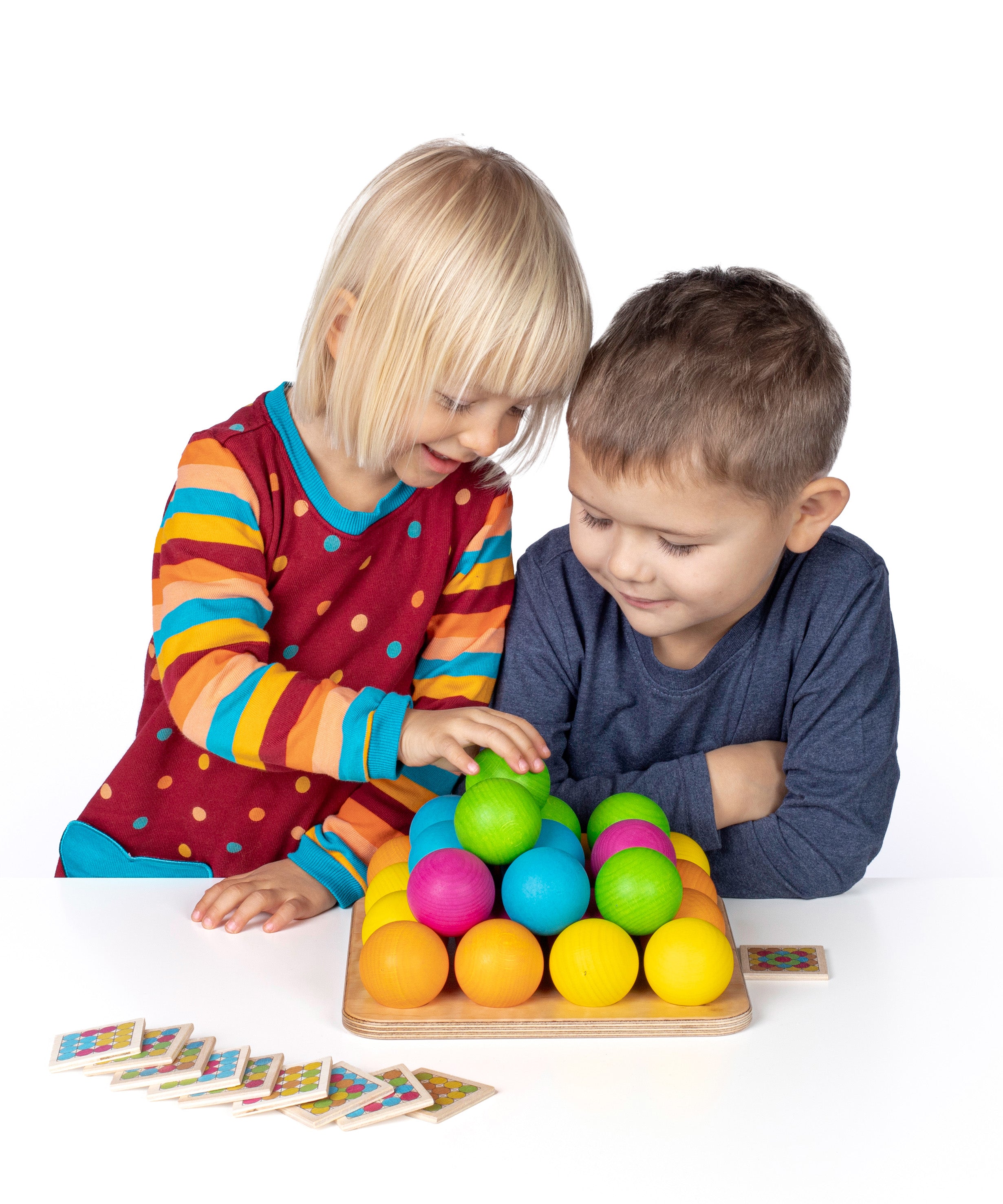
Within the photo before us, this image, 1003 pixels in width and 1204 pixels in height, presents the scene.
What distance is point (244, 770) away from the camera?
1.66m

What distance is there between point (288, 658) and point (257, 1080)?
67 cm

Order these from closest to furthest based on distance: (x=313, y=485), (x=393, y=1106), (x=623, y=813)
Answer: (x=393, y=1106), (x=623, y=813), (x=313, y=485)

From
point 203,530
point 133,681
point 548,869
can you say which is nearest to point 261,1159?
point 548,869

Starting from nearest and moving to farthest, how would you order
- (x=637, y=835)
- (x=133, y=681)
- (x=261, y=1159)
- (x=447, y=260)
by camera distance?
(x=261, y=1159)
(x=637, y=835)
(x=447, y=260)
(x=133, y=681)

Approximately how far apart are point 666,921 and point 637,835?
0.09m

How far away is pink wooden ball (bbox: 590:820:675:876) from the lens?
47.3 inches

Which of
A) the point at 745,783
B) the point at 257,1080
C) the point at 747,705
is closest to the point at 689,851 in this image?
the point at 745,783

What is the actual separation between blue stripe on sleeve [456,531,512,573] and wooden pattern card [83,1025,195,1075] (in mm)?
718

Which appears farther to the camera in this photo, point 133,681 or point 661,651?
point 133,681

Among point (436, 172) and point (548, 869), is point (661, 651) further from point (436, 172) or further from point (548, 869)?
point (436, 172)

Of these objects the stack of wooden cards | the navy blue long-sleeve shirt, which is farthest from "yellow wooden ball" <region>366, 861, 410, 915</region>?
the navy blue long-sleeve shirt

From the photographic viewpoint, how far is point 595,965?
3.52 feet

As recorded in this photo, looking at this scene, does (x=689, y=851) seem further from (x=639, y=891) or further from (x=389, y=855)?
(x=389, y=855)

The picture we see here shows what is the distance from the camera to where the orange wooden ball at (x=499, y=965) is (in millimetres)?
1073
